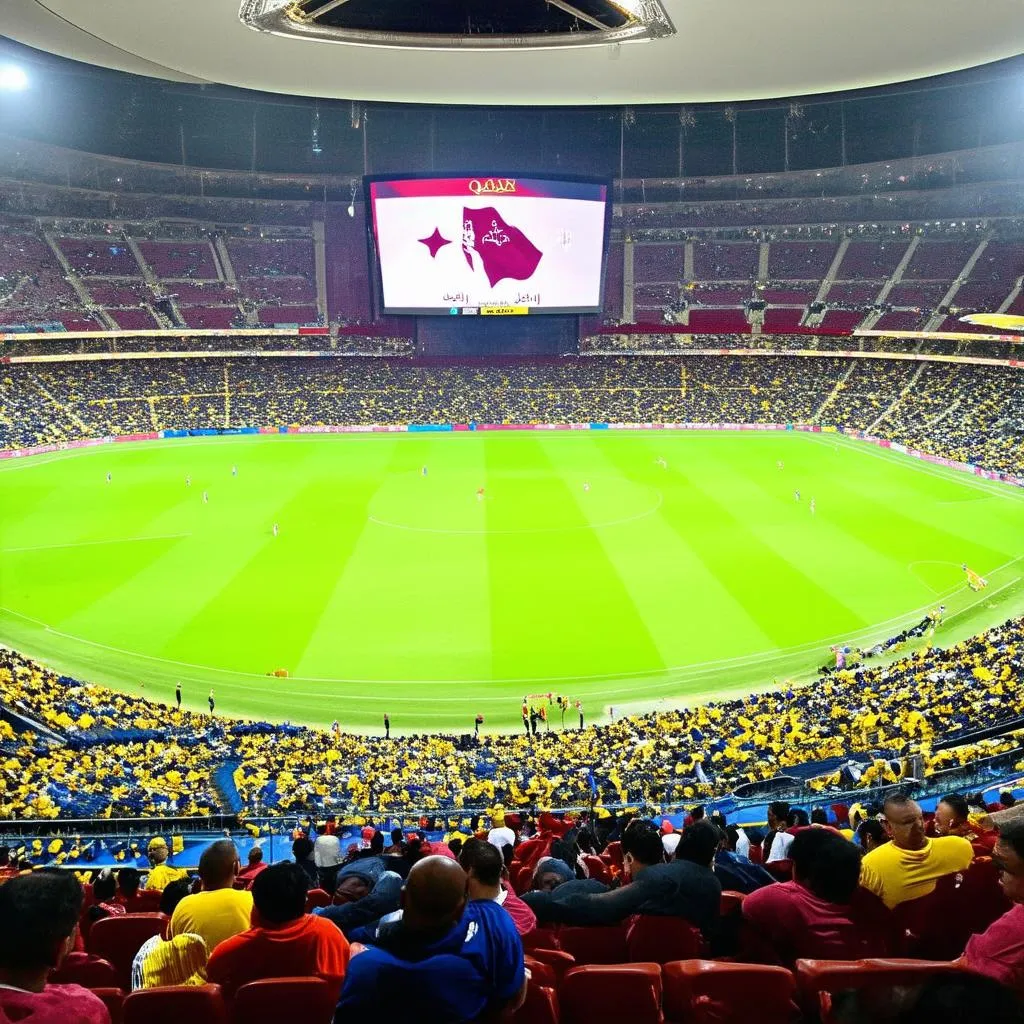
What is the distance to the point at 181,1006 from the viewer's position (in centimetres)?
460

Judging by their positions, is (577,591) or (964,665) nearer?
(964,665)

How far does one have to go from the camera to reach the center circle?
4469 cm

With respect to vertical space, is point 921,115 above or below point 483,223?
above

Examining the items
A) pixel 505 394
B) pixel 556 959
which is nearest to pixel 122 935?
pixel 556 959

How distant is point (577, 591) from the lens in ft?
115

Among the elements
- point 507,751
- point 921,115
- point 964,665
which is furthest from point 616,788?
point 921,115

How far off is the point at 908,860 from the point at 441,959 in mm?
3971

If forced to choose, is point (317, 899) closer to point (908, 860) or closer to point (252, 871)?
point (252, 871)

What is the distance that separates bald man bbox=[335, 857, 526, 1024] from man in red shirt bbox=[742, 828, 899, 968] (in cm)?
196

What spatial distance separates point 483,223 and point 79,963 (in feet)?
238

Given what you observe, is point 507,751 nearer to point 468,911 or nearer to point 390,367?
point 468,911

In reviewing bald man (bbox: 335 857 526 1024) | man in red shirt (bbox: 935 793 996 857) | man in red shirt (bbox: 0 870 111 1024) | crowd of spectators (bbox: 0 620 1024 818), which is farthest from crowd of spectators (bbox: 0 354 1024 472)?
man in red shirt (bbox: 0 870 111 1024)

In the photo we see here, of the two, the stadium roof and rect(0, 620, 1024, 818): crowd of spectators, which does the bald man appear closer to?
rect(0, 620, 1024, 818): crowd of spectators

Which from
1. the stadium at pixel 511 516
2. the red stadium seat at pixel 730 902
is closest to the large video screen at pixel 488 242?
the stadium at pixel 511 516
